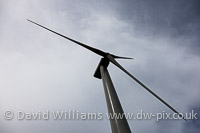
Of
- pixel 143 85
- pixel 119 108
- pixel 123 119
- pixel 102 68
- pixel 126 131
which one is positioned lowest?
pixel 126 131

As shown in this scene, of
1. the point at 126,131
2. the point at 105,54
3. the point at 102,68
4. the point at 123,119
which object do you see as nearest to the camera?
the point at 126,131

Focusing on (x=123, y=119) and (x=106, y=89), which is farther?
(x=106, y=89)

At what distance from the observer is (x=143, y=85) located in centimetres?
1474

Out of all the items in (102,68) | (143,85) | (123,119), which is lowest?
(123,119)

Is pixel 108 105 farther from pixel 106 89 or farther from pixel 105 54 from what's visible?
pixel 105 54

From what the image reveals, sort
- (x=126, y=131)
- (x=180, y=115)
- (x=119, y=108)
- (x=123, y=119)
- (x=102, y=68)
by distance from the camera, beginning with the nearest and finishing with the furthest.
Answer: (x=126, y=131) → (x=123, y=119) → (x=119, y=108) → (x=180, y=115) → (x=102, y=68)

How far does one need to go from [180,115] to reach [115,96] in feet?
16.8

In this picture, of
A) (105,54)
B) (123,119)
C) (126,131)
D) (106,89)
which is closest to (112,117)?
(123,119)

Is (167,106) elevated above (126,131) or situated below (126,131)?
above

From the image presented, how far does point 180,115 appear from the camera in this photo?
43.2ft

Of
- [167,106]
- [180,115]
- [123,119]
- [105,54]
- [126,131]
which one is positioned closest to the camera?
[126,131]

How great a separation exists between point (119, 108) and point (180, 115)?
5.27m

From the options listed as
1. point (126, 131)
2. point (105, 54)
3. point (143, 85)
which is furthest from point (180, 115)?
point (105, 54)

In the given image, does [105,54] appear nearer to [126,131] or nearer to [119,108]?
[119,108]
